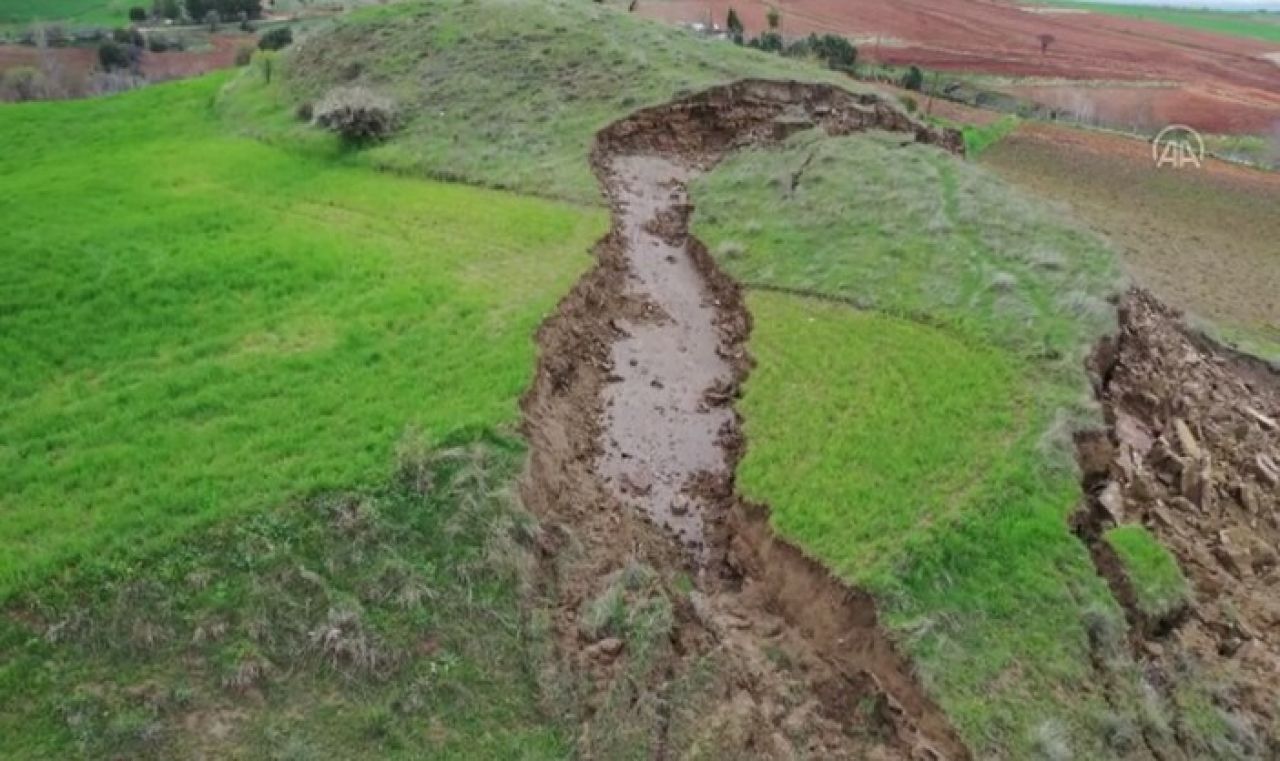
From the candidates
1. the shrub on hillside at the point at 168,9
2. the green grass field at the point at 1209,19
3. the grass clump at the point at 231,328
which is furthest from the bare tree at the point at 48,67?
the green grass field at the point at 1209,19

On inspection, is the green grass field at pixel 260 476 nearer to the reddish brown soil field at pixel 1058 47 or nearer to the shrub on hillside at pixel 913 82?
the shrub on hillside at pixel 913 82

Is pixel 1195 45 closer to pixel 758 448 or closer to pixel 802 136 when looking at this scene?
pixel 802 136

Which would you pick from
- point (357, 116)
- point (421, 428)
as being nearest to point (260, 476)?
point (421, 428)

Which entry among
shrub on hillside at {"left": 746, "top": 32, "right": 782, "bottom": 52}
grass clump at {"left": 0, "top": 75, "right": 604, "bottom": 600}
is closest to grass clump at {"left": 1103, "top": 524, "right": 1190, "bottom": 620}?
grass clump at {"left": 0, "top": 75, "right": 604, "bottom": 600}

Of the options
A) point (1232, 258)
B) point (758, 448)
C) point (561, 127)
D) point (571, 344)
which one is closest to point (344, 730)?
point (758, 448)

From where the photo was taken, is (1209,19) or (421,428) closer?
(421,428)

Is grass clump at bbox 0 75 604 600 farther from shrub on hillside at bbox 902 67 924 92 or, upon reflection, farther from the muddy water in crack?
shrub on hillside at bbox 902 67 924 92

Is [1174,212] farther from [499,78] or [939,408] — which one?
[499,78]
